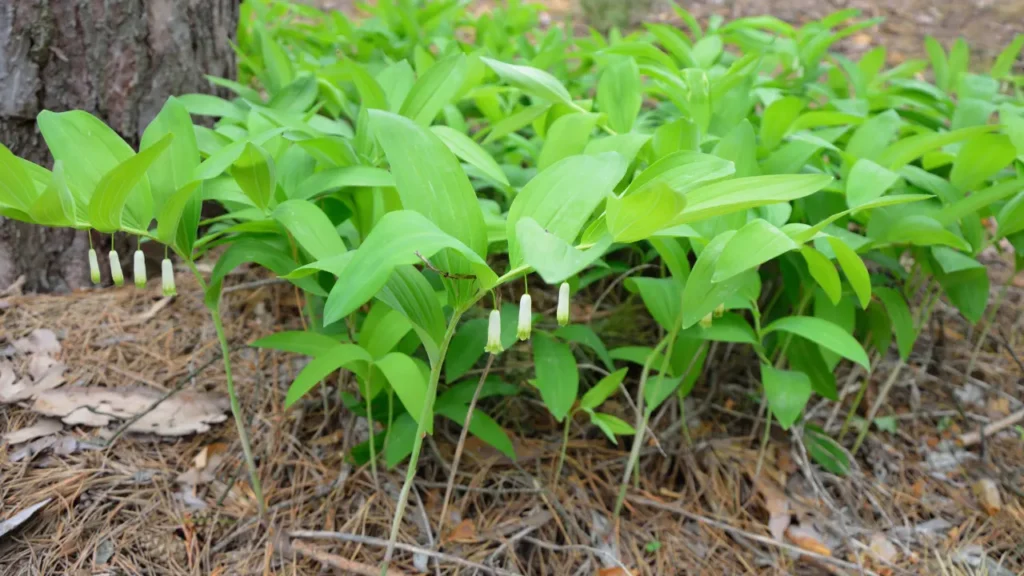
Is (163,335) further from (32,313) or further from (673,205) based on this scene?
(673,205)

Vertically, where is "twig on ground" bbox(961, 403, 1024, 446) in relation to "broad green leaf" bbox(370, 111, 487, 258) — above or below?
below

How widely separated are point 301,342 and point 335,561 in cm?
47

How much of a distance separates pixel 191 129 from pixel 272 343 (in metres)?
0.41

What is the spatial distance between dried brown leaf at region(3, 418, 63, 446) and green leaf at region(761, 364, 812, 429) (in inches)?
62.9

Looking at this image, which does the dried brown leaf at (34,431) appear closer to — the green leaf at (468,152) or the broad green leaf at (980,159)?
the green leaf at (468,152)

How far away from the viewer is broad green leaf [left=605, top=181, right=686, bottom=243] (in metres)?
0.77

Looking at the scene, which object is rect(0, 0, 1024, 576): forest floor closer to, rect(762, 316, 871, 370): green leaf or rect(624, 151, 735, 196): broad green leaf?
rect(762, 316, 871, 370): green leaf

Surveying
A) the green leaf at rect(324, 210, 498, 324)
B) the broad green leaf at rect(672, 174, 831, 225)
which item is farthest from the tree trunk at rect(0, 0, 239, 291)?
the broad green leaf at rect(672, 174, 831, 225)

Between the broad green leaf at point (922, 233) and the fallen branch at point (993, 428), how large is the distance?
86 centimetres

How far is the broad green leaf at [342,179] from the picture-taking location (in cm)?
119

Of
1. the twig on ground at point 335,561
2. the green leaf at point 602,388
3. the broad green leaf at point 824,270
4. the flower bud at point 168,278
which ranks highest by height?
the broad green leaf at point 824,270

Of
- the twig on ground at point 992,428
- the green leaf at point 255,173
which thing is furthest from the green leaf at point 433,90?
the twig on ground at point 992,428

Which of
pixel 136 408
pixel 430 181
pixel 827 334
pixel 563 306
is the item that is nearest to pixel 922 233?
pixel 827 334

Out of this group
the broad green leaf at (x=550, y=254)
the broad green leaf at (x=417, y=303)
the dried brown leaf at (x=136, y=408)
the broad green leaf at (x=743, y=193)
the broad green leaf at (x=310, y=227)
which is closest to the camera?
the broad green leaf at (x=550, y=254)
